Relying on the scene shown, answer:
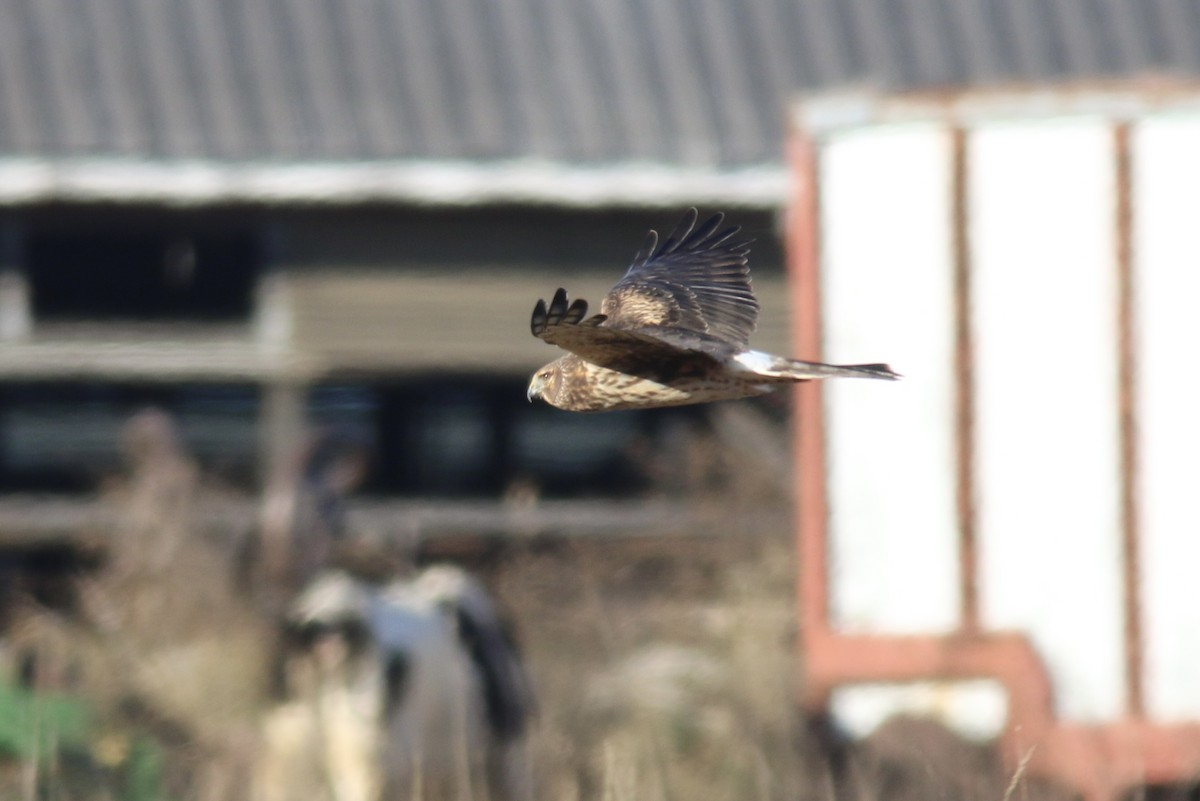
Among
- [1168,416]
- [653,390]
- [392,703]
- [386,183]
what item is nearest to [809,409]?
[1168,416]

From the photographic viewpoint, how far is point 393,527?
962cm

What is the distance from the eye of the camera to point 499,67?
33.4 feet

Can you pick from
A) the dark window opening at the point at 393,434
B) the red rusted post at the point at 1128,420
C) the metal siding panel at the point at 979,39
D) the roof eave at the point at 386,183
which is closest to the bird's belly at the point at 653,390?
the red rusted post at the point at 1128,420

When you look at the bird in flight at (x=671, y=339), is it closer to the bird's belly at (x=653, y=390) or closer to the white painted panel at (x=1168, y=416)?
the bird's belly at (x=653, y=390)

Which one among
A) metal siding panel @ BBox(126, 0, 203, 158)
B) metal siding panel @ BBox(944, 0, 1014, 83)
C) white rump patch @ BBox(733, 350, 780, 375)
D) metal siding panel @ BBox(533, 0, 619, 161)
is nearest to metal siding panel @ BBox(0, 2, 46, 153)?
metal siding panel @ BBox(126, 0, 203, 158)

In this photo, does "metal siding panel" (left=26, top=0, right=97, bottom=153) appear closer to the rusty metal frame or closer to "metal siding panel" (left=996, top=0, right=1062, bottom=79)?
"metal siding panel" (left=996, top=0, right=1062, bottom=79)

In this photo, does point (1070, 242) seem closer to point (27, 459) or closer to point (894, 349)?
point (894, 349)

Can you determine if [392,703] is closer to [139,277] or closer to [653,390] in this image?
[653,390]

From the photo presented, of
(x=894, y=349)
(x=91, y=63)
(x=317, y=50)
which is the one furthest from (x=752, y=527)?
(x=91, y=63)

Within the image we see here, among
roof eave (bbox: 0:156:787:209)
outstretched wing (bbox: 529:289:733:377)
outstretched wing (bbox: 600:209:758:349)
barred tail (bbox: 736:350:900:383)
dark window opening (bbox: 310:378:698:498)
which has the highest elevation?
roof eave (bbox: 0:156:787:209)

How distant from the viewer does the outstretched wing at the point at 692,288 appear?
3.57 m

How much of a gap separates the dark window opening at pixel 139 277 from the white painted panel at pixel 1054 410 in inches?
198

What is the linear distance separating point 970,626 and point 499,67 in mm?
5229

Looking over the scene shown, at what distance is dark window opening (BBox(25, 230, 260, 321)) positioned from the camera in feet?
32.5
